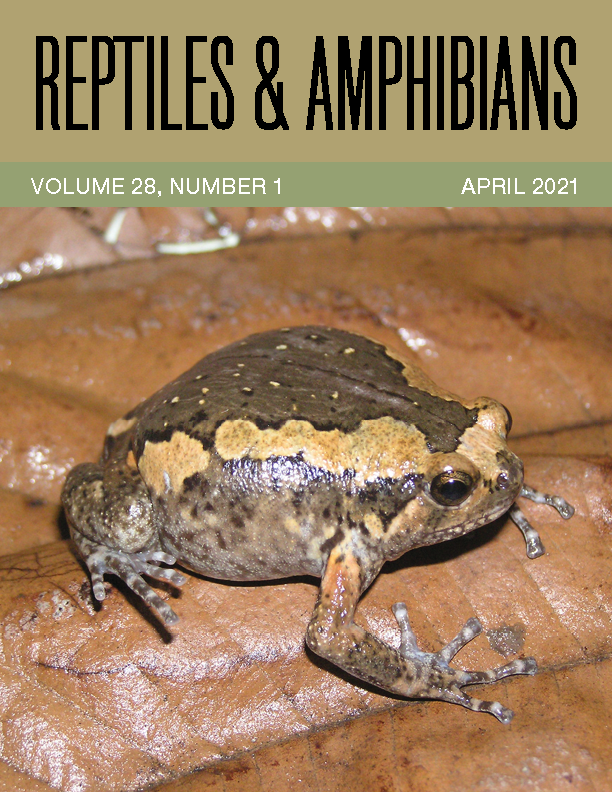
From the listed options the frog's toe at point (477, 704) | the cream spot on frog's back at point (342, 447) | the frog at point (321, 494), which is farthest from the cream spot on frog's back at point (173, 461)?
the frog's toe at point (477, 704)

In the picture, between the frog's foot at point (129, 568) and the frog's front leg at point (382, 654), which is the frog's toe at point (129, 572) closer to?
the frog's foot at point (129, 568)

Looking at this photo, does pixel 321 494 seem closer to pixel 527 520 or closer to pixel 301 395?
pixel 301 395

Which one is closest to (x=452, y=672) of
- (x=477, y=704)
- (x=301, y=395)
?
(x=477, y=704)

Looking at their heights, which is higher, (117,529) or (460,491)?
(460,491)

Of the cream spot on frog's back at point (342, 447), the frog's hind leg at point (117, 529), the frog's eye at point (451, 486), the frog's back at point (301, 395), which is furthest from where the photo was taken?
the frog's hind leg at point (117, 529)

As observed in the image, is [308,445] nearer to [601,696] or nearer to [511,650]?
[511,650]

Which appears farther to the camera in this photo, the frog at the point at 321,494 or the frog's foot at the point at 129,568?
the frog's foot at the point at 129,568

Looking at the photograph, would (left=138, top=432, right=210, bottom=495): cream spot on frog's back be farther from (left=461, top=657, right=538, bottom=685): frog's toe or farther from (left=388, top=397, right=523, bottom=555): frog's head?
(left=461, top=657, right=538, bottom=685): frog's toe
